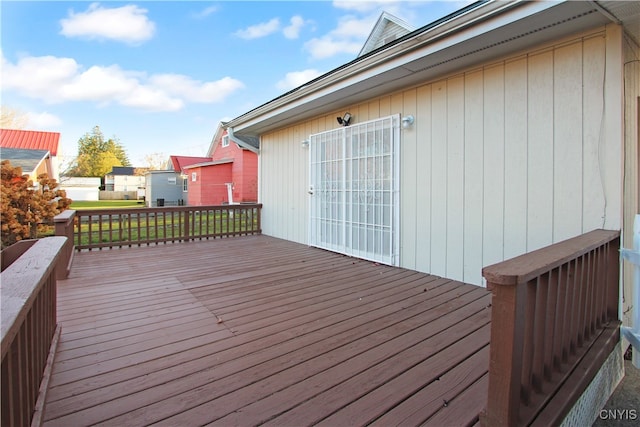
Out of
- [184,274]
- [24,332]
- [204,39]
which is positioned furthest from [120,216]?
[24,332]

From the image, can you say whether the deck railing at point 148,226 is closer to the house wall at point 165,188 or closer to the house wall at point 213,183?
the house wall at point 213,183

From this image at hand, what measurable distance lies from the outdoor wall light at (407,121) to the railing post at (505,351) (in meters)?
3.20

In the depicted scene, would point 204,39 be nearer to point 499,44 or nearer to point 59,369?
point 499,44

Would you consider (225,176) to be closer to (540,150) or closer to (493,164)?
(493,164)

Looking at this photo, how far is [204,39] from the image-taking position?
770 cm

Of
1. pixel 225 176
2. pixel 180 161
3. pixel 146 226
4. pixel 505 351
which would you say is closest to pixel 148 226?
pixel 146 226

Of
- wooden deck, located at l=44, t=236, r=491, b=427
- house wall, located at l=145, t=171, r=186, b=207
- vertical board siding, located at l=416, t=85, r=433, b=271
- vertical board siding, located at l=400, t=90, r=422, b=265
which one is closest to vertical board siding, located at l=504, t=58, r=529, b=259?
wooden deck, located at l=44, t=236, r=491, b=427

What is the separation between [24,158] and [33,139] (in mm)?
10465

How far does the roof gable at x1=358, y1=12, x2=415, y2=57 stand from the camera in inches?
316

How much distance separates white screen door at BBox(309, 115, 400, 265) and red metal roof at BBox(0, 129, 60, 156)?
18198 mm

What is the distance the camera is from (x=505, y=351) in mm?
1224

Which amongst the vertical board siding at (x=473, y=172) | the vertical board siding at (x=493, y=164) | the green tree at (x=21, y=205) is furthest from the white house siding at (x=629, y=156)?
the green tree at (x=21, y=205)

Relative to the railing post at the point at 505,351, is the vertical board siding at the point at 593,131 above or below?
above

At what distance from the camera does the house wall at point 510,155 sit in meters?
2.63
